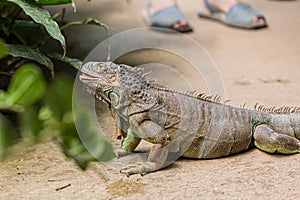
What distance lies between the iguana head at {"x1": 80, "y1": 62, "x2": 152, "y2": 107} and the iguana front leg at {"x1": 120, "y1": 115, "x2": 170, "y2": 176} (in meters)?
0.13

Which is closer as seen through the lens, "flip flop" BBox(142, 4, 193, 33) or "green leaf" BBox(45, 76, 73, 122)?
"green leaf" BBox(45, 76, 73, 122)

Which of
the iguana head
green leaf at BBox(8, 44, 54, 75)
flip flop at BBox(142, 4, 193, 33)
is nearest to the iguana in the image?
the iguana head

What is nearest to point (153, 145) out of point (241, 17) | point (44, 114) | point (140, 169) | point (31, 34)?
point (140, 169)

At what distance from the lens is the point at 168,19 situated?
5.18 m

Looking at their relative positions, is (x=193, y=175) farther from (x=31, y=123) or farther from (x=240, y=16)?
(x=240, y=16)

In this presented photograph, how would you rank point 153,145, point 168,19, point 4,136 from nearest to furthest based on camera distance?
point 4,136 → point 153,145 → point 168,19

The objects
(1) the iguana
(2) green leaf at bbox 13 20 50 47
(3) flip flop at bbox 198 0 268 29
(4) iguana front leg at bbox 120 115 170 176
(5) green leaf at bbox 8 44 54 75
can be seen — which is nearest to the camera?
(4) iguana front leg at bbox 120 115 170 176

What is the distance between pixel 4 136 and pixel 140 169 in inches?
81.9

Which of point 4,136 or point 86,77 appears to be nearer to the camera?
point 4,136

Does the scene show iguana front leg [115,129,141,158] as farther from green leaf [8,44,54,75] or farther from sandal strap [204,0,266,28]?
sandal strap [204,0,266,28]

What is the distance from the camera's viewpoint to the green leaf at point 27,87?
401mm

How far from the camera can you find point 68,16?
543cm

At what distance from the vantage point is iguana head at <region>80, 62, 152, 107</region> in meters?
2.59

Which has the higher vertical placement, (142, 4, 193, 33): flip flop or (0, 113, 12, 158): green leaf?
(0, 113, 12, 158): green leaf
